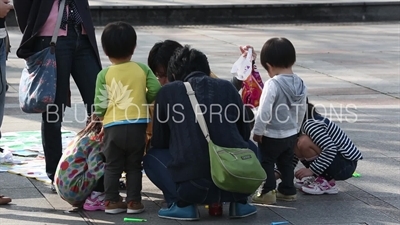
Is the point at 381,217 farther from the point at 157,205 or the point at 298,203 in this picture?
the point at 157,205

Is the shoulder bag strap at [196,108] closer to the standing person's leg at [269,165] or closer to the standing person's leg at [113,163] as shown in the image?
the standing person's leg at [113,163]

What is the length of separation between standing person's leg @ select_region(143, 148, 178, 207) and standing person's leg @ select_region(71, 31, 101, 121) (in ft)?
2.57

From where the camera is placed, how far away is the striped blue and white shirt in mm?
5984

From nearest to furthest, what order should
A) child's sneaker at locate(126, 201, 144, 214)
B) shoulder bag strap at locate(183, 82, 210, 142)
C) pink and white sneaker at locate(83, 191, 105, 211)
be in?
1. shoulder bag strap at locate(183, 82, 210, 142)
2. child's sneaker at locate(126, 201, 144, 214)
3. pink and white sneaker at locate(83, 191, 105, 211)

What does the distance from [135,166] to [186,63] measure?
29.1 inches

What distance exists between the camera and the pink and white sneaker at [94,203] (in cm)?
560

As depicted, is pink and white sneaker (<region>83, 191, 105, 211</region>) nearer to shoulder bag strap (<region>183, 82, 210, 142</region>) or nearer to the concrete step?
shoulder bag strap (<region>183, 82, 210, 142</region>)

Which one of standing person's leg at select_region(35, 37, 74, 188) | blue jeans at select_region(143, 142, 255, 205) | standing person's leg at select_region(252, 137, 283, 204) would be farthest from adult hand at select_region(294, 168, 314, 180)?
standing person's leg at select_region(35, 37, 74, 188)

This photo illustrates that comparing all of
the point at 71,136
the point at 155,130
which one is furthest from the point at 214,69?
the point at 155,130

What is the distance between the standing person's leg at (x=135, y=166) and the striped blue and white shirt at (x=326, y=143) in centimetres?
127

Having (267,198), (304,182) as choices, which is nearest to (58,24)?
Answer: (267,198)

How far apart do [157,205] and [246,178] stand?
885 mm

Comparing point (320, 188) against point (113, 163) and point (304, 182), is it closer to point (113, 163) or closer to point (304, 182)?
point (304, 182)

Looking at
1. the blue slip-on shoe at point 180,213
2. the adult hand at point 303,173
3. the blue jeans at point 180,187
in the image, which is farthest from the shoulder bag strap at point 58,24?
the adult hand at point 303,173
